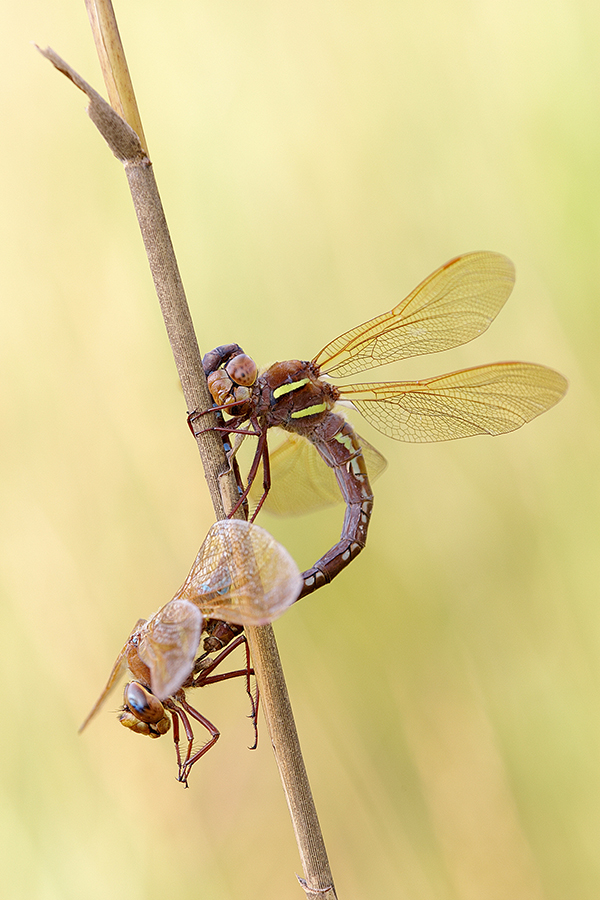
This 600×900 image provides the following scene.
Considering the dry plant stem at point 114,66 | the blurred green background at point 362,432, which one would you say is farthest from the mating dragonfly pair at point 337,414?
the dry plant stem at point 114,66

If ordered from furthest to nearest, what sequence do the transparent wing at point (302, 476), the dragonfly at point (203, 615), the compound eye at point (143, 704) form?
the transparent wing at point (302, 476), the compound eye at point (143, 704), the dragonfly at point (203, 615)

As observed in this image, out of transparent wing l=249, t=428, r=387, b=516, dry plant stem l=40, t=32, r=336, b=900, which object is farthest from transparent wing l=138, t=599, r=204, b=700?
transparent wing l=249, t=428, r=387, b=516

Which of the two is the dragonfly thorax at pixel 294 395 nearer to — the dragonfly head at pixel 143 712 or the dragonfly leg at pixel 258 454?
the dragonfly leg at pixel 258 454

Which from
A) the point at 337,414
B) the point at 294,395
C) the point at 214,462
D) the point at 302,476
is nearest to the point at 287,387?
the point at 294,395

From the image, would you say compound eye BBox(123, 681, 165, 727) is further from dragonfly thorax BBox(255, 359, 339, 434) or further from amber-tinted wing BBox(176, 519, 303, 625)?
dragonfly thorax BBox(255, 359, 339, 434)

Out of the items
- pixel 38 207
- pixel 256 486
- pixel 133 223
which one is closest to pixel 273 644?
pixel 256 486

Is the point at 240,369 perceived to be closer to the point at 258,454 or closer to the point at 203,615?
the point at 258,454

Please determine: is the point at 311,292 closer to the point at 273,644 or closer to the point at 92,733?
the point at 273,644
